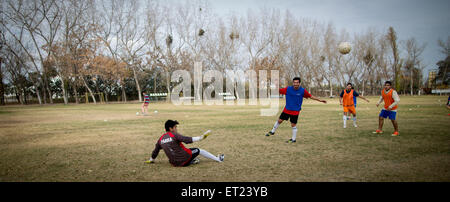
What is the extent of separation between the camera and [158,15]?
48.0 metres

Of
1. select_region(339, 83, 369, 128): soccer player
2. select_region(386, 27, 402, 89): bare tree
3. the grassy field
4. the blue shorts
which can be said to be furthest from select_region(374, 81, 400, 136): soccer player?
select_region(386, 27, 402, 89): bare tree

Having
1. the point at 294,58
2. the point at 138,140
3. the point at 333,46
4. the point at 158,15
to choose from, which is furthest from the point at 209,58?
the point at 138,140

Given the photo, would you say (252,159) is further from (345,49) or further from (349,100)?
(345,49)

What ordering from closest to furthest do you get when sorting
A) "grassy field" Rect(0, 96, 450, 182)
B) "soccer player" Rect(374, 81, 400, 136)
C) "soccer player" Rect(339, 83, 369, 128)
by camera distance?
"grassy field" Rect(0, 96, 450, 182), "soccer player" Rect(374, 81, 400, 136), "soccer player" Rect(339, 83, 369, 128)

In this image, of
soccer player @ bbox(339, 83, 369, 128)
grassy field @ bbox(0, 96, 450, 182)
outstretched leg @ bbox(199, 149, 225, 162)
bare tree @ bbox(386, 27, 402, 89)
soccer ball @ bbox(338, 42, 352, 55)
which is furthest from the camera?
bare tree @ bbox(386, 27, 402, 89)

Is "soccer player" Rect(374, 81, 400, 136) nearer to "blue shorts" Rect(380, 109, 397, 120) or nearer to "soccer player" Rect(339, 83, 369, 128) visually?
"blue shorts" Rect(380, 109, 397, 120)

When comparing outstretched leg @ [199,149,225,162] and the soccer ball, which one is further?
the soccer ball

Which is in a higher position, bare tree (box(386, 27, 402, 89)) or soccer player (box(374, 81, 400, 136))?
bare tree (box(386, 27, 402, 89))

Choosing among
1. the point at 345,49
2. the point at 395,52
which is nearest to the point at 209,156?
the point at 345,49

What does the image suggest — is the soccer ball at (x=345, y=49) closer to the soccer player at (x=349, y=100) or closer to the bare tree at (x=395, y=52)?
the soccer player at (x=349, y=100)

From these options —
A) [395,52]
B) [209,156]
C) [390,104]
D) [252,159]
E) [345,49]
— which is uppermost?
[395,52]

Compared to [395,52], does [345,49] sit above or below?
below

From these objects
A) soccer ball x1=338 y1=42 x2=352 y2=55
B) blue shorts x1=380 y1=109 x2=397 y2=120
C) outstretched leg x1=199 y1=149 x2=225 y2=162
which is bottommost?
outstretched leg x1=199 y1=149 x2=225 y2=162
